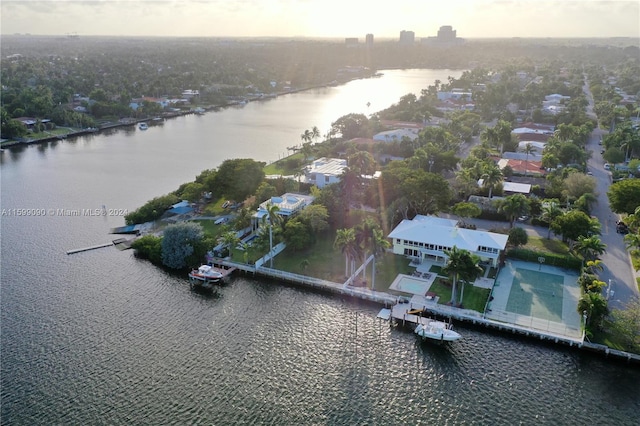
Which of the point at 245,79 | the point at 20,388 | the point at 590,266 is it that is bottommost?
the point at 20,388

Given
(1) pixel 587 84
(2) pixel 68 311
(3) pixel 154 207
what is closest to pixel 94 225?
(3) pixel 154 207

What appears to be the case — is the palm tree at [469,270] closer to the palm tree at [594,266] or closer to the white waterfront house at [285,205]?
the palm tree at [594,266]

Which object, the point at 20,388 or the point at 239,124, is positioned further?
the point at 239,124

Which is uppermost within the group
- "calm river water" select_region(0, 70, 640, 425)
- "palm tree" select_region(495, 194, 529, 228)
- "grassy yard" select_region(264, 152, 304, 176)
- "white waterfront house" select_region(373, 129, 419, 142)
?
"white waterfront house" select_region(373, 129, 419, 142)

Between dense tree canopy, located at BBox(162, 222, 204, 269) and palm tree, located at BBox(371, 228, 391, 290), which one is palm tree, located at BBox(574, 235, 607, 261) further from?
dense tree canopy, located at BBox(162, 222, 204, 269)

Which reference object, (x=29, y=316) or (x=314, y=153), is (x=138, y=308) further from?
(x=314, y=153)

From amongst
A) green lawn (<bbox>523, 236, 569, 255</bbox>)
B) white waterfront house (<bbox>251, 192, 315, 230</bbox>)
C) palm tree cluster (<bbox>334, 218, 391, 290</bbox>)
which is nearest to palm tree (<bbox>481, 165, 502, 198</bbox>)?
green lawn (<bbox>523, 236, 569, 255</bbox>)

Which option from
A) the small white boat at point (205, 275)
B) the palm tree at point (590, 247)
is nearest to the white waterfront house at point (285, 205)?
the small white boat at point (205, 275)
